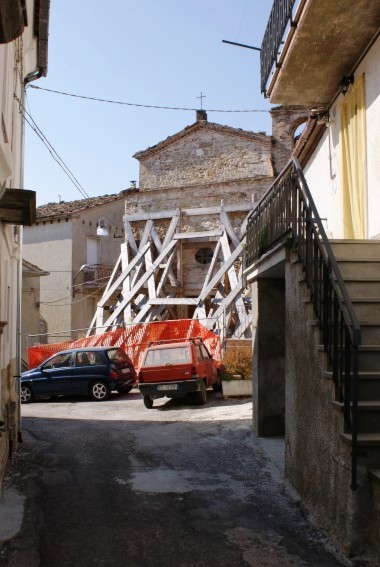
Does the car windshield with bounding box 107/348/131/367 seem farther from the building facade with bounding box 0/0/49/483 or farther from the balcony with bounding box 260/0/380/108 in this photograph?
the balcony with bounding box 260/0/380/108

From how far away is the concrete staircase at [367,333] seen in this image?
4.93 meters

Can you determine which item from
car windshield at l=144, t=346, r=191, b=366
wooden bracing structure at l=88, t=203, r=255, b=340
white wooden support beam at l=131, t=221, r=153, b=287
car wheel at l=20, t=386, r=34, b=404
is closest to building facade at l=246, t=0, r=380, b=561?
car windshield at l=144, t=346, r=191, b=366

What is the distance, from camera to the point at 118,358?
18.2 metres

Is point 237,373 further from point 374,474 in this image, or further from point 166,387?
point 374,474

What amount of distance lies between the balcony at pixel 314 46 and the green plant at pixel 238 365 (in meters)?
7.81

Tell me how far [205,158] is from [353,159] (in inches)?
726

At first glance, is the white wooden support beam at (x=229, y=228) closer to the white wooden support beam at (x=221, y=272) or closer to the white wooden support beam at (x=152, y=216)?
the white wooden support beam at (x=221, y=272)

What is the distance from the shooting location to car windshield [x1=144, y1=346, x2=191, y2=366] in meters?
15.2

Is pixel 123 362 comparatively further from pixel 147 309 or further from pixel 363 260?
pixel 363 260

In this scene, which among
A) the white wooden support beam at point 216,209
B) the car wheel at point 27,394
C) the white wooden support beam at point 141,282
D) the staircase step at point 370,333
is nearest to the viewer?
the staircase step at point 370,333

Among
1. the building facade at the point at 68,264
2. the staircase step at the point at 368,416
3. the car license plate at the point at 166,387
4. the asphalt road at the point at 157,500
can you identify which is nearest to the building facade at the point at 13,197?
the asphalt road at the point at 157,500

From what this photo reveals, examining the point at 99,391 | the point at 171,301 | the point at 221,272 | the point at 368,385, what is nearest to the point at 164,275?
the point at 171,301

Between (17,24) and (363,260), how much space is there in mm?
5351

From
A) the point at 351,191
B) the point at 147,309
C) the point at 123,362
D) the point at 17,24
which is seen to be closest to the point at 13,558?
the point at 17,24
